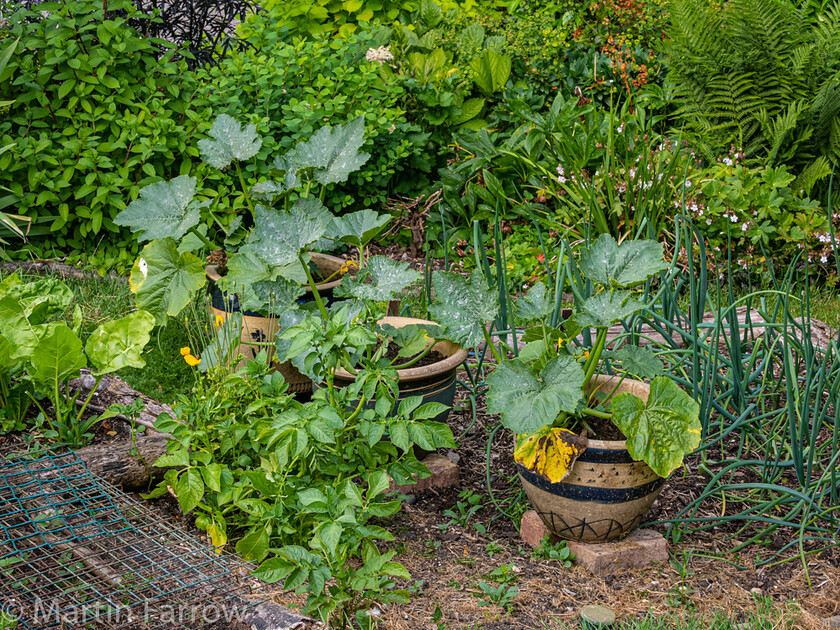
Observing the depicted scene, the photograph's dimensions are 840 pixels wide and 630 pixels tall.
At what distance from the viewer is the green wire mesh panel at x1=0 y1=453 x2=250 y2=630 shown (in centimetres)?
173

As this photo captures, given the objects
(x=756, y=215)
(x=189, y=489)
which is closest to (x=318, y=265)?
(x=189, y=489)

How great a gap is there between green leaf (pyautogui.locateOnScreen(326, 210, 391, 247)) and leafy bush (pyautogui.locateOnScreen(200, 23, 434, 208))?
1.94 meters

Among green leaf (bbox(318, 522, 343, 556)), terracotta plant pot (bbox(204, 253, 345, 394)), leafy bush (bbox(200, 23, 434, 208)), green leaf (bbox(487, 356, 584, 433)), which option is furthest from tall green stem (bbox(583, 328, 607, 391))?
leafy bush (bbox(200, 23, 434, 208))

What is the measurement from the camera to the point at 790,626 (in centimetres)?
174

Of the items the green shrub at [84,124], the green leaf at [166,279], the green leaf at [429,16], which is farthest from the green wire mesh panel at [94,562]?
the green leaf at [429,16]

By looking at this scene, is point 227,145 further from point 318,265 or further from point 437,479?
point 437,479

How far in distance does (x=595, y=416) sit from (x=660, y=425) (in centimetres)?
25

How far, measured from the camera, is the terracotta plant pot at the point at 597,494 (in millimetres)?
1896

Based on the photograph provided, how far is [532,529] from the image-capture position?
2104 mm

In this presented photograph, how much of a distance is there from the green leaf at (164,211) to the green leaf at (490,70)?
2.96 meters

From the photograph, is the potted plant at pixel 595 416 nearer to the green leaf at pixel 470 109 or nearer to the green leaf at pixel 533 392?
the green leaf at pixel 533 392

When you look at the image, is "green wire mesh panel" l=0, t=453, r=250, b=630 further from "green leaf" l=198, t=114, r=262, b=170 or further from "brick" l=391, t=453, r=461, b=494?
"green leaf" l=198, t=114, r=262, b=170

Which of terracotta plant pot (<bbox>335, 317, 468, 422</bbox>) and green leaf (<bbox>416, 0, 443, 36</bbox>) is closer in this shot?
terracotta plant pot (<bbox>335, 317, 468, 422</bbox>)

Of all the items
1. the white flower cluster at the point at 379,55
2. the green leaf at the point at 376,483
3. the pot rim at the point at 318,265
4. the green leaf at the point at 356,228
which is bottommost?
the green leaf at the point at 376,483
